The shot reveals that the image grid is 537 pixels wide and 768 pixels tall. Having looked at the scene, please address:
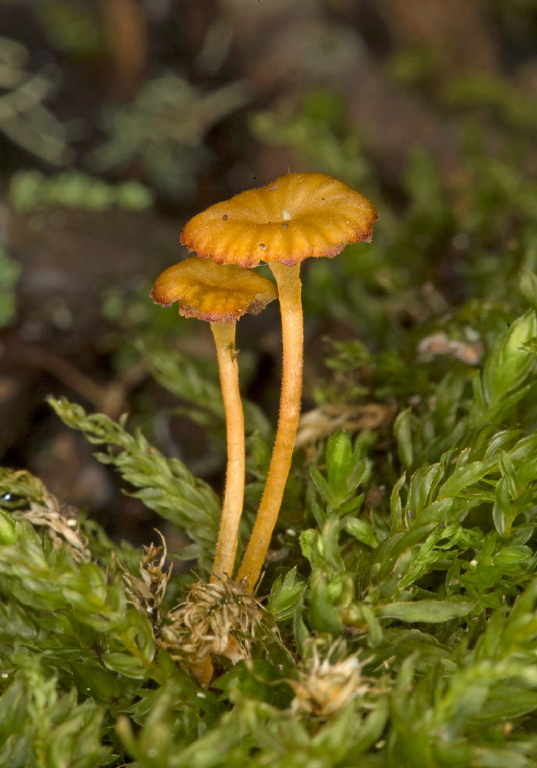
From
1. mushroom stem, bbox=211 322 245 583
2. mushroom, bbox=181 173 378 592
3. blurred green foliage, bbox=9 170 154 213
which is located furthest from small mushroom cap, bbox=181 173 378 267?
blurred green foliage, bbox=9 170 154 213

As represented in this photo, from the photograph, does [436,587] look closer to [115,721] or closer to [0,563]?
[115,721]

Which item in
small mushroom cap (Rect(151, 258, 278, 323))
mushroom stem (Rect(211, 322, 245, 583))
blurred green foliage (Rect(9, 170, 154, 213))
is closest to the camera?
small mushroom cap (Rect(151, 258, 278, 323))

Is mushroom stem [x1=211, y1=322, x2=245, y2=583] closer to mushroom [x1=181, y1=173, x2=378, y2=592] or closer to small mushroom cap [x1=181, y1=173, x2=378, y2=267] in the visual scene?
mushroom [x1=181, y1=173, x2=378, y2=592]

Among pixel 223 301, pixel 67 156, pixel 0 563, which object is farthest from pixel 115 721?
pixel 67 156

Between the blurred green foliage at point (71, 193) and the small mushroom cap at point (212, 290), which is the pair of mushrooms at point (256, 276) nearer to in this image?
the small mushroom cap at point (212, 290)

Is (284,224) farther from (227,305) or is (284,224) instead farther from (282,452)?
(282,452)

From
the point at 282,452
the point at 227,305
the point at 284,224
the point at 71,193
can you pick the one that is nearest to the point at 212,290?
the point at 227,305

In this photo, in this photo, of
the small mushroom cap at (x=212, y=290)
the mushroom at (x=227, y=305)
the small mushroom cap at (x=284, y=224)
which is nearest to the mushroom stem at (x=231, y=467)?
the mushroom at (x=227, y=305)
